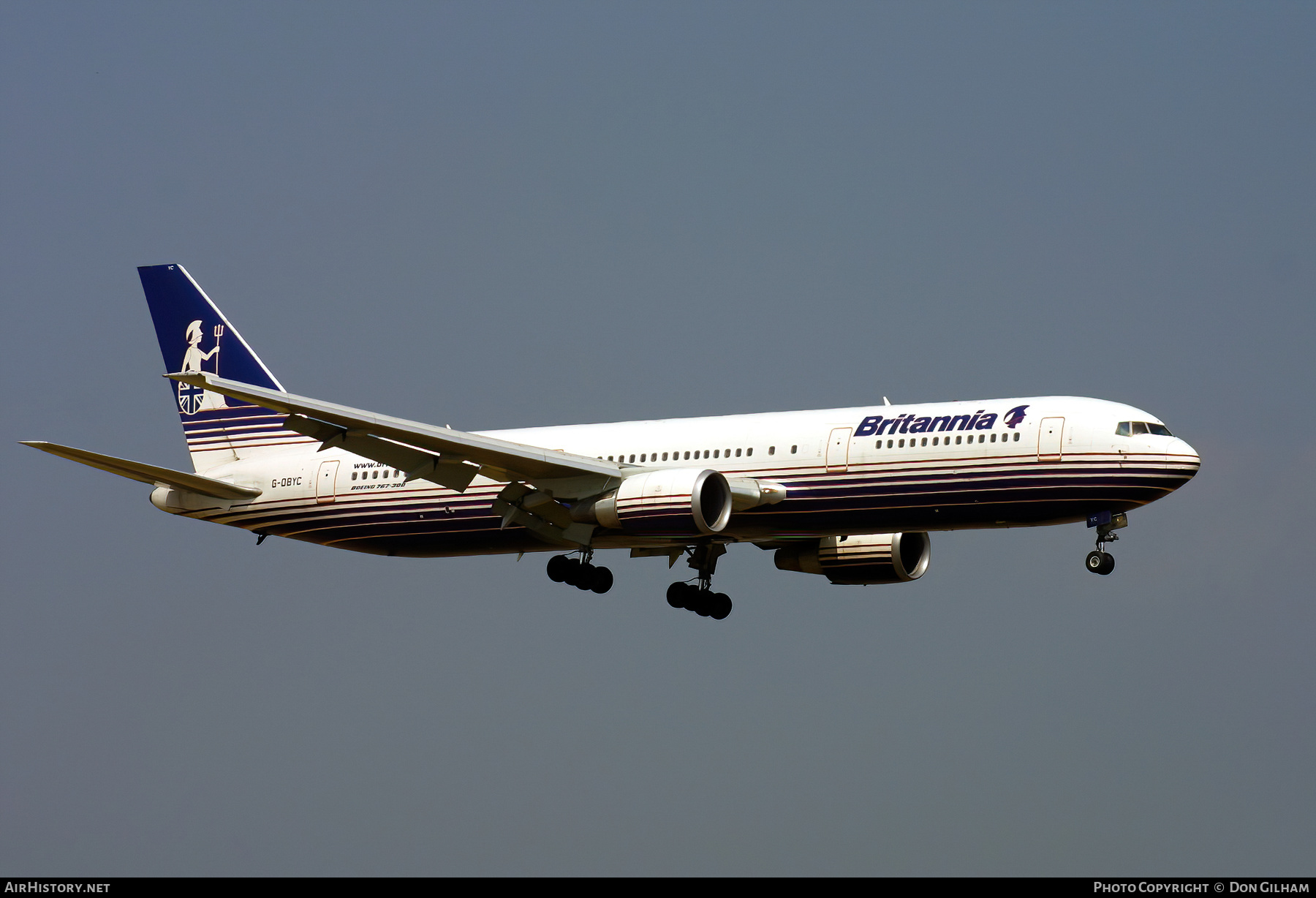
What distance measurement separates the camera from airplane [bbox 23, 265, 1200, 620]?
43094 millimetres

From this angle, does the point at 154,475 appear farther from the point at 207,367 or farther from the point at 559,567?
→ the point at 559,567

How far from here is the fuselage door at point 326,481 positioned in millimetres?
51281

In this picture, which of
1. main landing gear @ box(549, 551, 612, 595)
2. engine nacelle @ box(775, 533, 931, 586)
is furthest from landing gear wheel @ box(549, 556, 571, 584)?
engine nacelle @ box(775, 533, 931, 586)

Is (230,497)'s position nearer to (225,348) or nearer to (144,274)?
(225,348)

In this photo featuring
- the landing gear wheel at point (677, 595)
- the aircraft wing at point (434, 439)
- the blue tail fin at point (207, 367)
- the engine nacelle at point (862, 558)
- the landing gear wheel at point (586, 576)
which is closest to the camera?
the aircraft wing at point (434, 439)

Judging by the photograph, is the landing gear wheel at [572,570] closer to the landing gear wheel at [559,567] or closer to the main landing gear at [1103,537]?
the landing gear wheel at [559,567]

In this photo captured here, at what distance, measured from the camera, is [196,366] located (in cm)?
5453

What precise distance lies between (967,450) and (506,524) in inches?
493

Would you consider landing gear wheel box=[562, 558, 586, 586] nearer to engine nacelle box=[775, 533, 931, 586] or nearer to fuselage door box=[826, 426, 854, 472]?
engine nacelle box=[775, 533, 931, 586]

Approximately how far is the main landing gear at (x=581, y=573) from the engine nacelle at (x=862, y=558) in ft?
18.9

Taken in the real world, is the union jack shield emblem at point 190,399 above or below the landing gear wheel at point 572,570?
above

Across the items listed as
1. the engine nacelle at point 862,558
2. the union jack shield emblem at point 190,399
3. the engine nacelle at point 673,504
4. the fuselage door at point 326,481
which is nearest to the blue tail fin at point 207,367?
the union jack shield emblem at point 190,399
